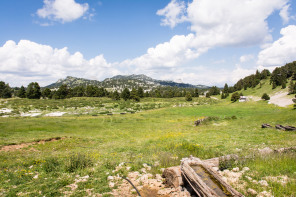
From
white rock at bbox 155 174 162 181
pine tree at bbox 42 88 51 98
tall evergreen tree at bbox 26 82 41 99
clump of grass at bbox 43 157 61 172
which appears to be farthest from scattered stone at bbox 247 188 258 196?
pine tree at bbox 42 88 51 98

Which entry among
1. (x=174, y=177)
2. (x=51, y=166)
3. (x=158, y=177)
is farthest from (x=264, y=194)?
(x=51, y=166)

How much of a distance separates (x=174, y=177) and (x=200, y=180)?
1.86 metres

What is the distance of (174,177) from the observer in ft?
24.7

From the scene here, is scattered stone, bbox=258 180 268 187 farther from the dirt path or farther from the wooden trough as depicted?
the dirt path

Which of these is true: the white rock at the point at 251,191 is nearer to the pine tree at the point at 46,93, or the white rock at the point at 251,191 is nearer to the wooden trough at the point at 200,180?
the wooden trough at the point at 200,180

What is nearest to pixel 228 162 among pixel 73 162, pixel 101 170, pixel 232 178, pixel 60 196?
pixel 232 178

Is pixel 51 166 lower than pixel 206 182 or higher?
lower

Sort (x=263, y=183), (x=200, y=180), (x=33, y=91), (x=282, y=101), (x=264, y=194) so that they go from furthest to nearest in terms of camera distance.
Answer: (x=33, y=91) → (x=282, y=101) → (x=263, y=183) → (x=200, y=180) → (x=264, y=194)

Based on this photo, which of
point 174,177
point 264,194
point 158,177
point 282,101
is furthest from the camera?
point 282,101

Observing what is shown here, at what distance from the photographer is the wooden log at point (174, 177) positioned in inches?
289

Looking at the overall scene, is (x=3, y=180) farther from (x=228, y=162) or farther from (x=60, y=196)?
(x=228, y=162)

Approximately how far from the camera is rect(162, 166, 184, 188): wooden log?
289 inches

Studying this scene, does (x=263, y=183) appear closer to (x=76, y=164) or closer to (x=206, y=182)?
(x=206, y=182)

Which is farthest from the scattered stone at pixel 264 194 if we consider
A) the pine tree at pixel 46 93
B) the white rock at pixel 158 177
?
the pine tree at pixel 46 93
